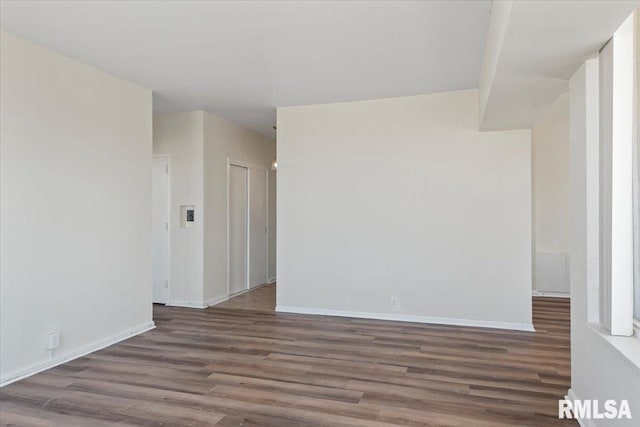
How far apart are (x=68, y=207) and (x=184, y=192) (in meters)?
1.97

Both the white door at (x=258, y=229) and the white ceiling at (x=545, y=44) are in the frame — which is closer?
the white ceiling at (x=545, y=44)

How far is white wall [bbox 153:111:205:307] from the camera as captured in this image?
207 inches

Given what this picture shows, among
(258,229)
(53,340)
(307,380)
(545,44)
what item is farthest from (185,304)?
(545,44)

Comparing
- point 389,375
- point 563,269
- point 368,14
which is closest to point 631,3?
point 368,14

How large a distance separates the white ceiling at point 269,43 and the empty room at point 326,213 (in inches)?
1.0

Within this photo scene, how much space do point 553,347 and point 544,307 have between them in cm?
187

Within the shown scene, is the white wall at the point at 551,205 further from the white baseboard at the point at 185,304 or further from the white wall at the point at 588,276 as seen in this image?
the white baseboard at the point at 185,304

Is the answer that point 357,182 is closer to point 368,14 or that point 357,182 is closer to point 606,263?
point 368,14

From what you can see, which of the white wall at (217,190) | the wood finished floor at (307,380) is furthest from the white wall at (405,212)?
the white wall at (217,190)

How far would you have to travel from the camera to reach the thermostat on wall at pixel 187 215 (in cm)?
534

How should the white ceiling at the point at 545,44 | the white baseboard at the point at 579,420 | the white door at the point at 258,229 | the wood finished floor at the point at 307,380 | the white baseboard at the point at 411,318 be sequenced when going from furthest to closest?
the white door at the point at 258,229
the white baseboard at the point at 411,318
the wood finished floor at the point at 307,380
the white baseboard at the point at 579,420
the white ceiling at the point at 545,44

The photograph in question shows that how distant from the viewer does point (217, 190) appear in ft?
18.4

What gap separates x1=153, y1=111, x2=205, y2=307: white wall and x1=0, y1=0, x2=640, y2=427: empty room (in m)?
0.03

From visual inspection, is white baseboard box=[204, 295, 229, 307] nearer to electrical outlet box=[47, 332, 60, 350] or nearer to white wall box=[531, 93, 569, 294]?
electrical outlet box=[47, 332, 60, 350]
